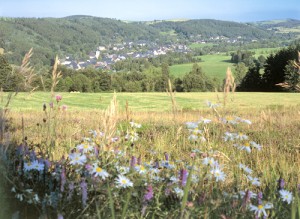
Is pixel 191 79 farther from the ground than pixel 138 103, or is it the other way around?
pixel 191 79

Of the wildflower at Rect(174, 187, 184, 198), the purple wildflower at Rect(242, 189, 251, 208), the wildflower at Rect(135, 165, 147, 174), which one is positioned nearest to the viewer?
the purple wildflower at Rect(242, 189, 251, 208)

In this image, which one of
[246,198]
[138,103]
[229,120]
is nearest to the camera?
[246,198]

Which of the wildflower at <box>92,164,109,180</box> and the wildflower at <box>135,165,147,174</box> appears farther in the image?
the wildflower at <box>135,165,147,174</box>

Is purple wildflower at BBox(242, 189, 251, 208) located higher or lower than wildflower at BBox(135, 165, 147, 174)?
lower

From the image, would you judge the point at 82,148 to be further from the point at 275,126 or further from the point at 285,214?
the point at 275,126

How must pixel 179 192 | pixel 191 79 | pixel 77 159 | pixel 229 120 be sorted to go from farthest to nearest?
pixel 191 79
pixel 229 120
pixel 77 159
pixel 179 192

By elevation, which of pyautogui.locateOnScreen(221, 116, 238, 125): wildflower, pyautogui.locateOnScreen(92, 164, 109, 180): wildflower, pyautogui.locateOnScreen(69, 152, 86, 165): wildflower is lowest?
pyautogui.locateOnScreen(92, 164, 109, 180): wildflower

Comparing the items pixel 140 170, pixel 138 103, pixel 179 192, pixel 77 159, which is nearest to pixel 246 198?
pixel 179 192

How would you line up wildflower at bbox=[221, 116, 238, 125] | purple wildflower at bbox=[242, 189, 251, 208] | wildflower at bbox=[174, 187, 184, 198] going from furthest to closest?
wildflower at bbox=[221, 116, 238, 125] → wildflower at bbox=[174, 187, 184, 198] → purple wildflower at bbox=[242, 189, 251, 208]

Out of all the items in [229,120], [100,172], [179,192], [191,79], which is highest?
[229,120]

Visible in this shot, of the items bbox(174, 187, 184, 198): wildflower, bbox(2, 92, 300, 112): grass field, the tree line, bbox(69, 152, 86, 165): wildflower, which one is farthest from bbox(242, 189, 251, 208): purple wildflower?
the tree line

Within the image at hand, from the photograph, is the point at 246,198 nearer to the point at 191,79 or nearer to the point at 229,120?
the point at 229,120

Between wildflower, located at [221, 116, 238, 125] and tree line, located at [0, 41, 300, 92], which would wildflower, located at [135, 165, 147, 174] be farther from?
tree line, located at [0, 41, 300, 92]

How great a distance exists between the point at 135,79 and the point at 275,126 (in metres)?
76.9
